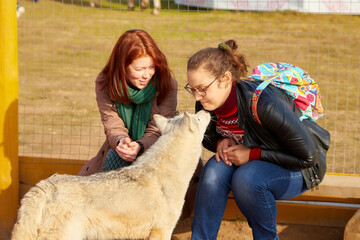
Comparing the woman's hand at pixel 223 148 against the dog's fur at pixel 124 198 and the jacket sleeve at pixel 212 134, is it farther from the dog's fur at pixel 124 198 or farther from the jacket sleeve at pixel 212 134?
the dog's fur at pixel 124 198

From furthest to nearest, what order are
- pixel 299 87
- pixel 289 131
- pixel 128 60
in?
pixel 128 60, pixel 299 87, pixel 289 131

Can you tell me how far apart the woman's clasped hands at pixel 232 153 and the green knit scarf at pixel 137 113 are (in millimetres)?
823

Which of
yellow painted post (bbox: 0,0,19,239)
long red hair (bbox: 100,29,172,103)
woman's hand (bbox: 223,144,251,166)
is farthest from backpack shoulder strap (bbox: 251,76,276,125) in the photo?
yellow painted post (bbox: 0,0,19,239)

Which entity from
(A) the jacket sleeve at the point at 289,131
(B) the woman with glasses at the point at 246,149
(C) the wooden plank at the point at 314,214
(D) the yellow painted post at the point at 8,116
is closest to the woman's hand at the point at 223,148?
(B) the woman with glasses at the point at 246,149

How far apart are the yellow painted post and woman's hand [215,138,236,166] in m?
2.33

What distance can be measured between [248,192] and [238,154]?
343 mm

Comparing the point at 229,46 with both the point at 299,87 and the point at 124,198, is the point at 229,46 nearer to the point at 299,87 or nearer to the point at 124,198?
the point at 299,87

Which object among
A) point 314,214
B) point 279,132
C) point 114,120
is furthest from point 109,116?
point 314,214

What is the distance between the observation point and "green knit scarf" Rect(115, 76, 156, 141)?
4.28m

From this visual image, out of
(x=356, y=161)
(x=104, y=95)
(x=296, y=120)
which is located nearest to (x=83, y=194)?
(x=104, y=95)

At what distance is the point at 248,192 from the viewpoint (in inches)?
143

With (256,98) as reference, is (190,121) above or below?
below

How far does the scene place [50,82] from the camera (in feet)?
34.4

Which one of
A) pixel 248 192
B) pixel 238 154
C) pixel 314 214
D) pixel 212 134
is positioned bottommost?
pixel 314 214
